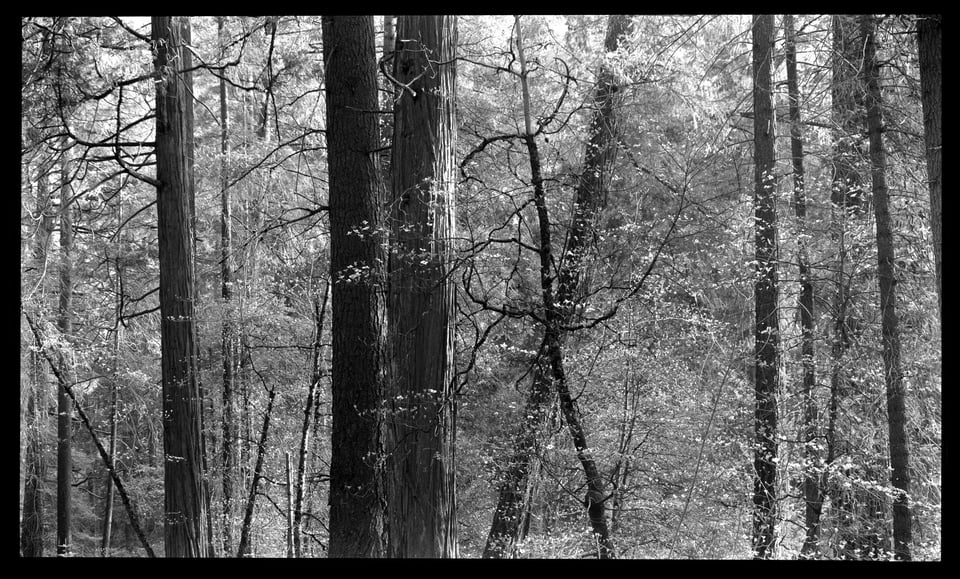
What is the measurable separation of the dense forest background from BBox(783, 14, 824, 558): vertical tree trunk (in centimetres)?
4

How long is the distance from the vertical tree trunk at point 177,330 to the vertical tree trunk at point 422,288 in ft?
7.05

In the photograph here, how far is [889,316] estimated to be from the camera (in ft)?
21.2

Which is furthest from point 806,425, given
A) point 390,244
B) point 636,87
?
point 390,244

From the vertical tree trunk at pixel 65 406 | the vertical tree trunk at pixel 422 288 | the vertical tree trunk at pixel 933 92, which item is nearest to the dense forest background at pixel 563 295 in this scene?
the vertical tree trunk at pixel 422 288

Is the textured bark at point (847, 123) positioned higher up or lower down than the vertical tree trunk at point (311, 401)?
higher up

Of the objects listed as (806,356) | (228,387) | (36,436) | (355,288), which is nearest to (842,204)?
(806,356)

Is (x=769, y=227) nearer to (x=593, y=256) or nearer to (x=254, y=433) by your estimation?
(x=593, y=256)

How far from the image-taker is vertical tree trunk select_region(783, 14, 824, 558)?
6277 mm

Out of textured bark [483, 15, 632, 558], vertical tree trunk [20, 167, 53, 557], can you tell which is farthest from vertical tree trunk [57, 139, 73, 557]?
textured bark [483, 15, 632, 558]

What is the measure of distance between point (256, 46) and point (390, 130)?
2.93 meters

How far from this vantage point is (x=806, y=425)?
21.7 feet

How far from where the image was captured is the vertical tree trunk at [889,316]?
19.9 ft

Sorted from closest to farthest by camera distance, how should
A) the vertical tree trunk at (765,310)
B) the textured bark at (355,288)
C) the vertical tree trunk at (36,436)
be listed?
the textured bark at (355,288)
the vertical tree trunk at (765,310)
the vertical tree trunk at (36,436)

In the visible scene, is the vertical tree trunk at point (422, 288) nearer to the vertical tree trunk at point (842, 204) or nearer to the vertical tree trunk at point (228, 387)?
the vertical tree trunk at point (842, 204)
